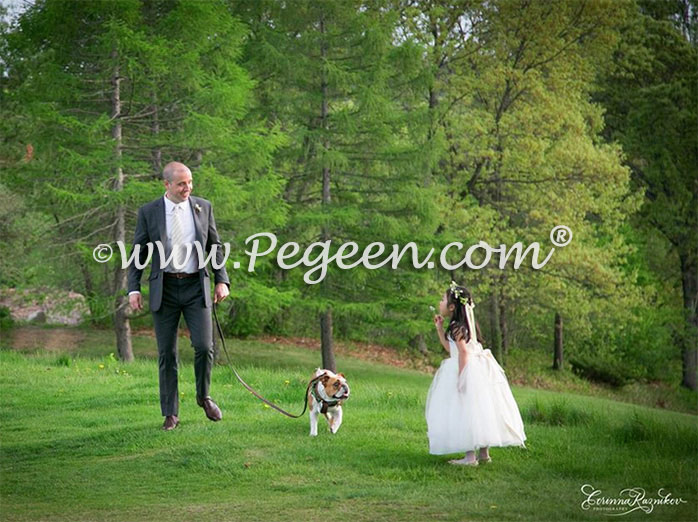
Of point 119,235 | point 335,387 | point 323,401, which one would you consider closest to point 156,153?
point 119,235

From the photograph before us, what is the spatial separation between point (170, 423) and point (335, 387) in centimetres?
161

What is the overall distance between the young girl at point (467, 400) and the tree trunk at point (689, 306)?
20703 mm

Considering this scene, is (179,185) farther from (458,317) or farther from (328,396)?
(458,317)

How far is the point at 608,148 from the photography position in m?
23.3

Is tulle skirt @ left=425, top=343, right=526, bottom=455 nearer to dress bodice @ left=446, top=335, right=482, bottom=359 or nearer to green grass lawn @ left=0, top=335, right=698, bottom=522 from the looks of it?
dress bodice @ left=446, top=335, right=482, bottom=359

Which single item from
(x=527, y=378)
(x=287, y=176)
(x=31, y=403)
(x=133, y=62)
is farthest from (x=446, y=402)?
(x=527, y=378)

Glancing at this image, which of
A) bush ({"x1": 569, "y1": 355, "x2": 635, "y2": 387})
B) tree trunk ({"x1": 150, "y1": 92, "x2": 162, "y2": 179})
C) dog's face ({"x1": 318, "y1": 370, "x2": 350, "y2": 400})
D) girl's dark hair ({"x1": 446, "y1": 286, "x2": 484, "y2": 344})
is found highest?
tree trunk ({"x1": 150, "y1": 92, "x2": 162, "y2": 179})

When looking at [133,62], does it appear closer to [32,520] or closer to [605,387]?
A: [32,520]

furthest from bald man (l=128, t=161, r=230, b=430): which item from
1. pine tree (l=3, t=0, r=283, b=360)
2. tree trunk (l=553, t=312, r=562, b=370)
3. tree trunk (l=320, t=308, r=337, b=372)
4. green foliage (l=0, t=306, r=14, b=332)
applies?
tree trunk (l=553, t=312, r=562, b=370)

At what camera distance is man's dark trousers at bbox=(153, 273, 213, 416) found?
766cm

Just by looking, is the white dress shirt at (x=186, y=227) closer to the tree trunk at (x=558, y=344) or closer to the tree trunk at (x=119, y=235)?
the tree trunk at (x=119, y=235)

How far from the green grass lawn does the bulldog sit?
14 centimetres

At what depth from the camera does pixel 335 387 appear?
7703mm

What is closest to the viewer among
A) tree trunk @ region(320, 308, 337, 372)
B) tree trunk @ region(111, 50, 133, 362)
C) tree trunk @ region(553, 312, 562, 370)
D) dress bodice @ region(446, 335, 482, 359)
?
dress bodice @ region(446, 335, 482, 359)
